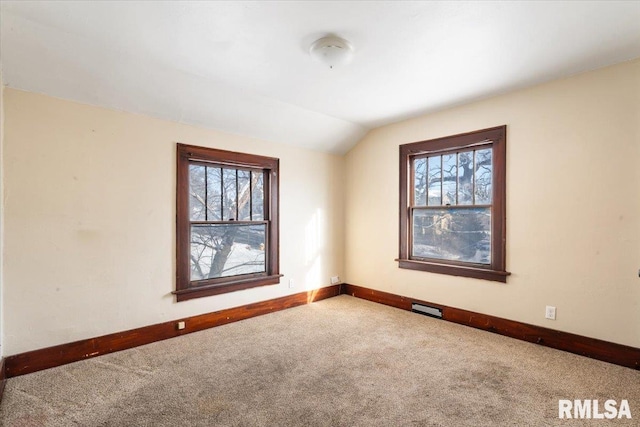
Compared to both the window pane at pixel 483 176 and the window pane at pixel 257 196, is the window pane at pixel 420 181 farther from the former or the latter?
the window pane at pixel 257 196

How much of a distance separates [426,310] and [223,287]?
2448mm

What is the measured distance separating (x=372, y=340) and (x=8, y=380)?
2.90 m

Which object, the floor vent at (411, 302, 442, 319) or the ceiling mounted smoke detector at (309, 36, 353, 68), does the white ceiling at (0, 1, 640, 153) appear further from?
the floor vent at (411, 302, 442, 319)

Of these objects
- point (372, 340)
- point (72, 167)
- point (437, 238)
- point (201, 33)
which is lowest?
point (372, 340)

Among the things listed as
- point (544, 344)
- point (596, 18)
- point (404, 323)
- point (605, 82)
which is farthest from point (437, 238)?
point (596, 18)

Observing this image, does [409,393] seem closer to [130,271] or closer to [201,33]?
[130,271]

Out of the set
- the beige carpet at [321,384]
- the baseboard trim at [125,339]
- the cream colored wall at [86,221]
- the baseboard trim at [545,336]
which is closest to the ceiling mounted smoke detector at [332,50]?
the cream colored wall at [86,221]

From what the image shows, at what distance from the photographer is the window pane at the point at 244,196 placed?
3795 millimetres

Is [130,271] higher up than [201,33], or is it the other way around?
[201,33]

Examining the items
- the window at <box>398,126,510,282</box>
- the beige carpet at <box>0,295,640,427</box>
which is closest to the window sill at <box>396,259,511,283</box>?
the window at <box>398,126,510,282</box>

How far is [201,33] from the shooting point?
2.17 meters

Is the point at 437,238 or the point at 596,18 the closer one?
the point at 596,18

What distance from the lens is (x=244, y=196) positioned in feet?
12.6

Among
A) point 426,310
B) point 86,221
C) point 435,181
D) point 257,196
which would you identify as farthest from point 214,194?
point 426,310
